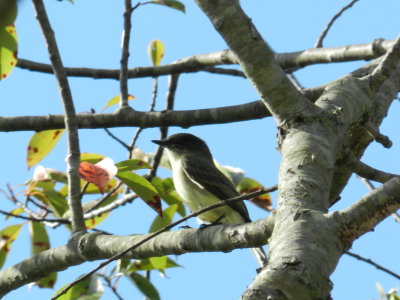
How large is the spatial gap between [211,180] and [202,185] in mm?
146

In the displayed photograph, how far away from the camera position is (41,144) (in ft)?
15.4

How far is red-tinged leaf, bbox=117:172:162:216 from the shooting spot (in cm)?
364

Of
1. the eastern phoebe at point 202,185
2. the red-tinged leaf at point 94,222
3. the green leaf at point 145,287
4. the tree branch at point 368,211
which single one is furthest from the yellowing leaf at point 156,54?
the tree branch at point 368,211

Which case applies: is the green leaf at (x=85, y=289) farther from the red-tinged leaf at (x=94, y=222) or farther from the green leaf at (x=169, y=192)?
the green leaf at (x=169, y=192)

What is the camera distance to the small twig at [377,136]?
2.81 metres

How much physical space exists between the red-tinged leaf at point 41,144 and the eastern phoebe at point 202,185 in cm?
124

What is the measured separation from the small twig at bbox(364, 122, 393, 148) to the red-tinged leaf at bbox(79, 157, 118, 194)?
1.34m

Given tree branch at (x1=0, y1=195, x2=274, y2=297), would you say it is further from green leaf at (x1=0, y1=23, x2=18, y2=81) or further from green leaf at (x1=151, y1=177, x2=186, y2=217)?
green leaf at (x1=151, y1=177, x2=186, y2=217)

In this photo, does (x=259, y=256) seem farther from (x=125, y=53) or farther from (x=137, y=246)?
(x=137, y=246)

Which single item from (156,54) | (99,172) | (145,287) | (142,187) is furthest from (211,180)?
(99,172)

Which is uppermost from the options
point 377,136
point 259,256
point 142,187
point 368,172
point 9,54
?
point 9,54

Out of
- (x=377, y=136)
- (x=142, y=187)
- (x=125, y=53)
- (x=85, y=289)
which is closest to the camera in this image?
(x=377, y=136)

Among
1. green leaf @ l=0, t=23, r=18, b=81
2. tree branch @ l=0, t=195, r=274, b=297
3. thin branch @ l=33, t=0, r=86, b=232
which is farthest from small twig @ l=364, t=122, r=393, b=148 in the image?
green leaf @ l=0, t=23, r=18, b=81

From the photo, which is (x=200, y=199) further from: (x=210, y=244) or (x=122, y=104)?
(x=210, y=244)
